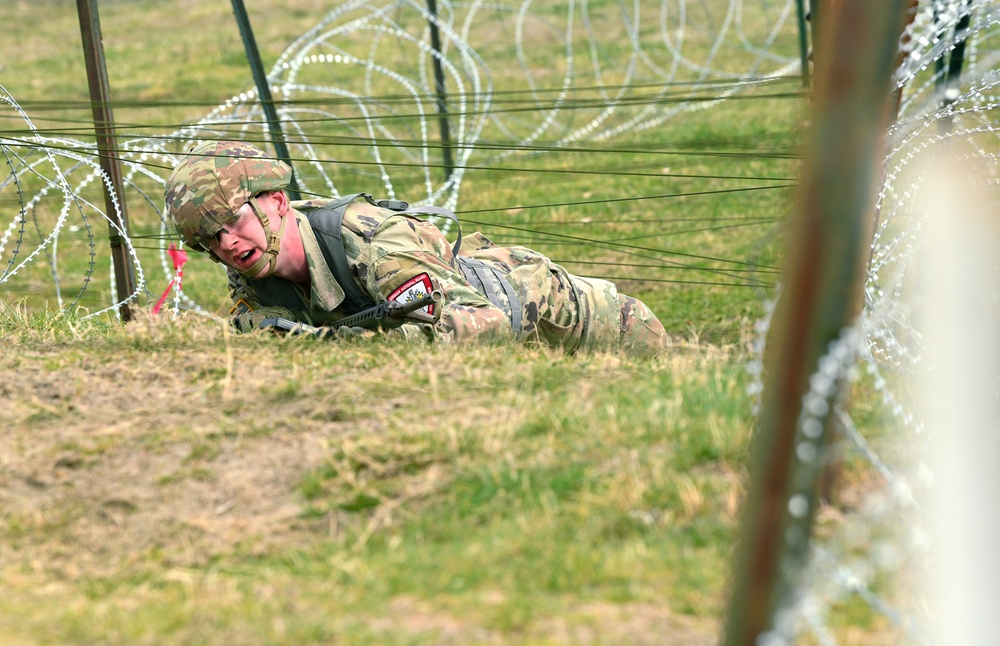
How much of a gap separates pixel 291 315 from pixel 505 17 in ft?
53.4

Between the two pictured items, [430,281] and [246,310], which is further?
[246,310]

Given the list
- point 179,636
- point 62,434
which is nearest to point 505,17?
point 62,434

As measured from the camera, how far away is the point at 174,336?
4.68 m

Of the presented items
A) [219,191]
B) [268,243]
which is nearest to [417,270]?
[268,243]

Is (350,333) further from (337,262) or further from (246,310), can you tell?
(246,310)

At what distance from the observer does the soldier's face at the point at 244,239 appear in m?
4.87

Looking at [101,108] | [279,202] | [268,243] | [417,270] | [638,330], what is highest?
[101,108]

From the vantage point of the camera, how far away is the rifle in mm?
Result: 4727

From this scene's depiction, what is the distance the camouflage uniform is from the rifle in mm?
60

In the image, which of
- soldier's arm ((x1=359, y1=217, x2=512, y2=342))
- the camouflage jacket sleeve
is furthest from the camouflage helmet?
soldier's arm ((x1=359, y1=217, x2=512, y2=342))

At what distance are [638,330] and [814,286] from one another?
398 centimetres

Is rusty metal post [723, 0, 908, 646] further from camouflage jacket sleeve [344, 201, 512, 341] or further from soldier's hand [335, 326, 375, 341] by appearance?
soldier's hand [335, 326, 375, 341]

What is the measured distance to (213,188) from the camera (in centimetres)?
479

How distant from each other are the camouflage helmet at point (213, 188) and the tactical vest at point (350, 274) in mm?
258
